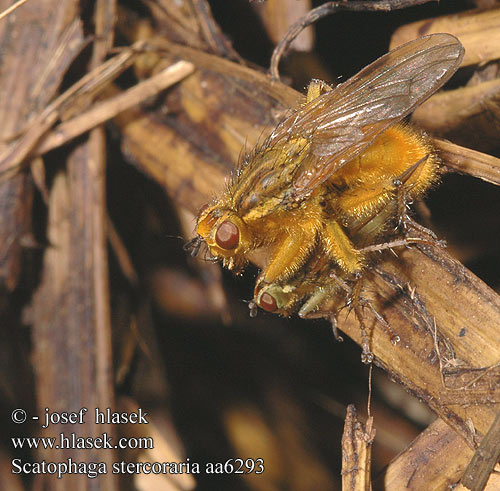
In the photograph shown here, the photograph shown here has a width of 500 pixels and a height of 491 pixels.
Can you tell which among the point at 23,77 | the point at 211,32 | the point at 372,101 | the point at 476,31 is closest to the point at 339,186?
the point at 372,101

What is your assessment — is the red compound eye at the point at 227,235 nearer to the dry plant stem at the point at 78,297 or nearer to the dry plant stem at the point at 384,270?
the dry plant stem at the point at 384,270

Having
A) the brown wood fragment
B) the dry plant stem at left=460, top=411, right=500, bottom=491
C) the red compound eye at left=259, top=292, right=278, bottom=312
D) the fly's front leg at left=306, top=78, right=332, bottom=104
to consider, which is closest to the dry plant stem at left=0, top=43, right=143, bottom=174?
the brown wood fragment

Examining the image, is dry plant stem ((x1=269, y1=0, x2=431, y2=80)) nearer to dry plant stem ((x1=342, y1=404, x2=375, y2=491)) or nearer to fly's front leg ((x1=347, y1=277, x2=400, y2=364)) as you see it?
fly's front leg ((x1=347, y1=277, x2=400, y2=364))

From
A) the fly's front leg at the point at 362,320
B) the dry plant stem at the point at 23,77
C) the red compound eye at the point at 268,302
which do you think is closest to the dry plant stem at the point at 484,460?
the fly's front leg at the point at 362,320

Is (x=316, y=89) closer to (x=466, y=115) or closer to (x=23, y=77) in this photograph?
(x=466, y=115)

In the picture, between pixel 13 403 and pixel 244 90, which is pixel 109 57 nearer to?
pixel 244 90

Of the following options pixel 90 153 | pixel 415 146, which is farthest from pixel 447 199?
pixel 90 153
